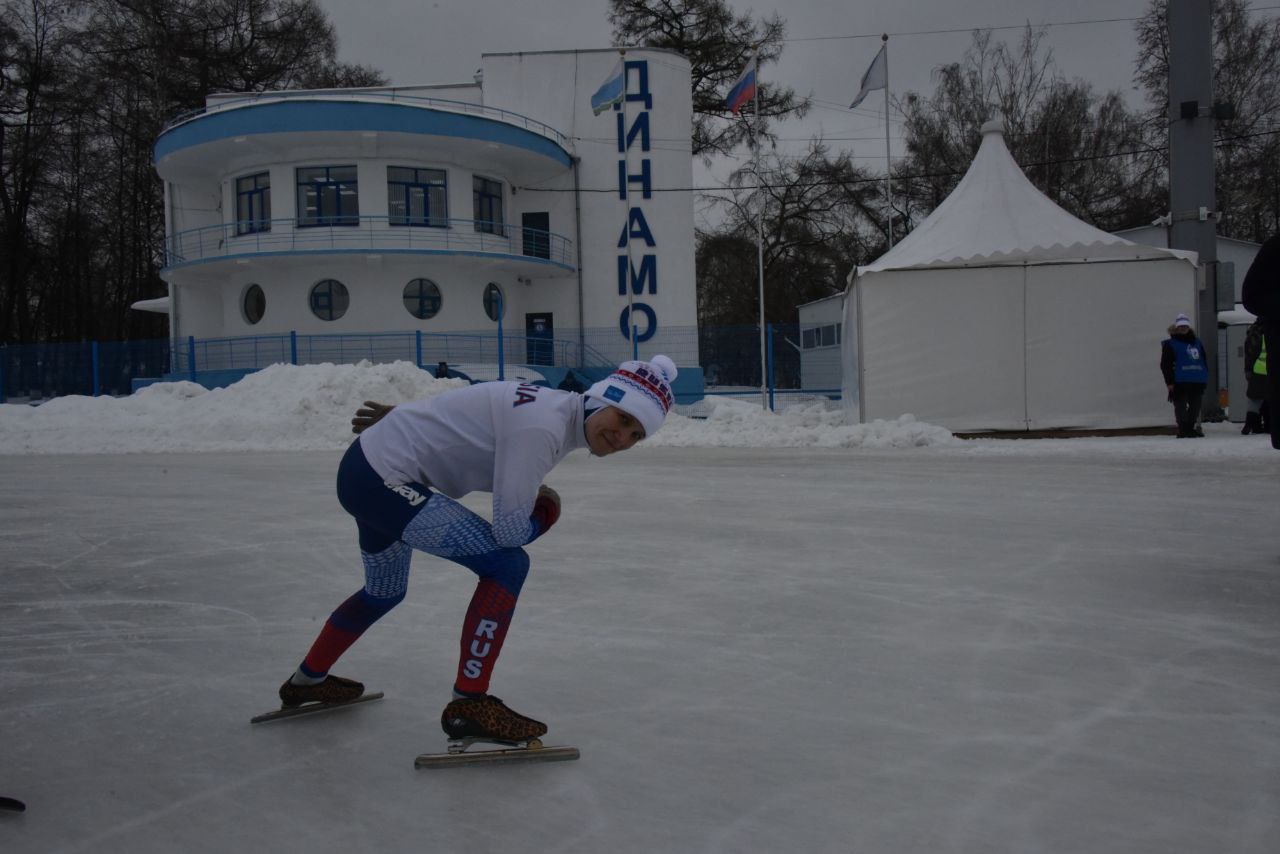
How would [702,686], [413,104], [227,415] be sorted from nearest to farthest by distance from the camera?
[702,686], [227,415], [413,104]

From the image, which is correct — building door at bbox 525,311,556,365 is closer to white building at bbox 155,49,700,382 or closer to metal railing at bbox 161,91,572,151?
white building at bbox 155,49,700,382

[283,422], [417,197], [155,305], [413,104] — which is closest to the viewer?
[283,422]

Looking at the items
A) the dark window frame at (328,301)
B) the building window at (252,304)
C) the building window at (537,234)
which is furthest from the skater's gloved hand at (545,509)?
the building window at (252,304)

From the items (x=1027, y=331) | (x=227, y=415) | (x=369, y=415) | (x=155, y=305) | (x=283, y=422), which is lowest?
(x=283, y=422)

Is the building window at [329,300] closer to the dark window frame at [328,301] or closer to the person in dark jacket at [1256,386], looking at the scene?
the dark window frame at [328,301]

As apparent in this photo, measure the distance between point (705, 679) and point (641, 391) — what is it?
1371 millimetres

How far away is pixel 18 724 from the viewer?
3.45m

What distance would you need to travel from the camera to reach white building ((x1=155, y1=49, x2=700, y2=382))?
27.4m

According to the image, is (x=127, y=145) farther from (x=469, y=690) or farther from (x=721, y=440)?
(x=469, y=690)

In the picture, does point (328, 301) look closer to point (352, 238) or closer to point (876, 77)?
point (352, 238)

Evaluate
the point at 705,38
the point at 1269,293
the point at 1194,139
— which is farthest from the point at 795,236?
the point at 1269,293

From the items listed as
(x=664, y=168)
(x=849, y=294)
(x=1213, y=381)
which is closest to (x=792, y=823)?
(x=849, y=294)

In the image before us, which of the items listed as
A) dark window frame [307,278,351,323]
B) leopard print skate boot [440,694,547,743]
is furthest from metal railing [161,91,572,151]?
leopard print skate boot [440,694,547,743]

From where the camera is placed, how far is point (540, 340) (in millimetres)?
26453
